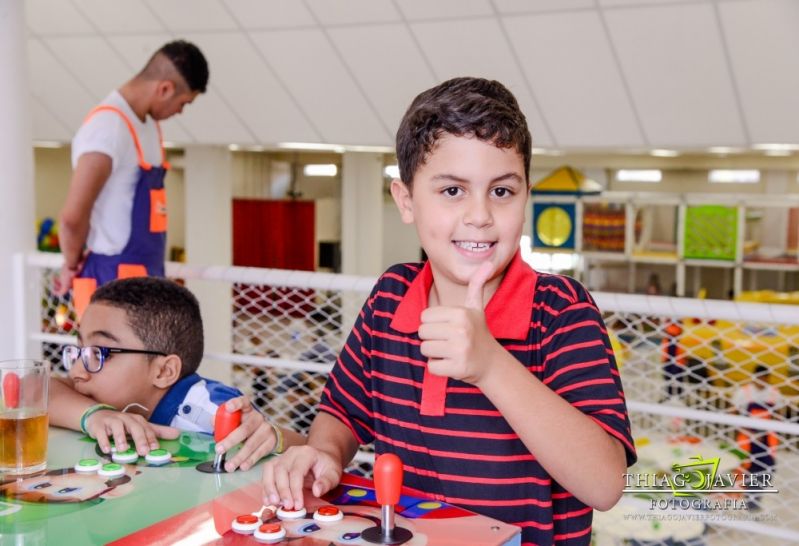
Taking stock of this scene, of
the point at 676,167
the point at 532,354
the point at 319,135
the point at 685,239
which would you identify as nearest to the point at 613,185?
the point at 676,167

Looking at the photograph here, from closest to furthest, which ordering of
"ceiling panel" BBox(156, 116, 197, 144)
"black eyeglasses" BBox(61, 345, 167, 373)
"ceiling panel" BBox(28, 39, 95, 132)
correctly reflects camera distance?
"black eyeglasses" BBox(61, 345, 167, 373) → "ceiling panel" BBox(28, 39, 95, 132) → "ceiling panel" BBox(156, 116, 197, 144)

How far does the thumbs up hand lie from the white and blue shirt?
0.61 metres

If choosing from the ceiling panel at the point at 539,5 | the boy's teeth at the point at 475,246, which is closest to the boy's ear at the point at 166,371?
the boy's teeth at the point at 475,246

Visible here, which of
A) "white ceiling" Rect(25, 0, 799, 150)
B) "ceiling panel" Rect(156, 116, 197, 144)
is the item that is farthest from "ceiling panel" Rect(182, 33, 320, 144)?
"ceiling panel" Rect(156, 116, 197, 144)

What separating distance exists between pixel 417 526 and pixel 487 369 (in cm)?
18

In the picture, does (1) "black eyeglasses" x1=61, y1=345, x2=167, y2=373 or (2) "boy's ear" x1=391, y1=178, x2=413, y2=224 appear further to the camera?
(1) "black eyeglasses" x1=61, y1=345, x2=167, y2=373

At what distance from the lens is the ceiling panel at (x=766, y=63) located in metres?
2.79

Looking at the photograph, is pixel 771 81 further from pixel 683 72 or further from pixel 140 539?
pixel 140 539

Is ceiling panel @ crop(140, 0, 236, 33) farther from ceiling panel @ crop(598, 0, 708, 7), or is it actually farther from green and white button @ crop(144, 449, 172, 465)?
green and white button @ crop(144, 449, 172, 465)

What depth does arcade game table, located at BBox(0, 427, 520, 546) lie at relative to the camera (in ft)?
2.77

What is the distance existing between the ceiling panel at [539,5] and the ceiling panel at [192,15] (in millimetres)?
1270

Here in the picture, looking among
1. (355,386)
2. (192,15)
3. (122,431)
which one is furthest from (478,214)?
(192,15)

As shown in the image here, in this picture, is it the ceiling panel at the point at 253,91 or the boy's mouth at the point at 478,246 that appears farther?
the ceiling panel at the point at 253,91

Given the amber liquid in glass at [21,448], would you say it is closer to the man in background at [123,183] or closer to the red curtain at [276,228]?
the man in background at [123,183]
